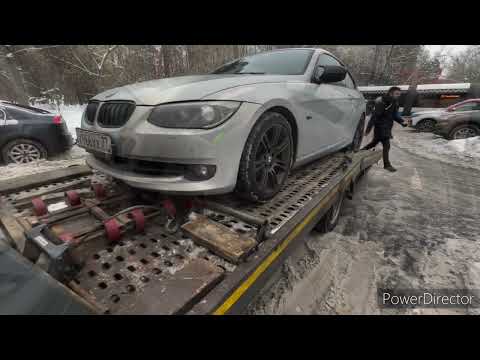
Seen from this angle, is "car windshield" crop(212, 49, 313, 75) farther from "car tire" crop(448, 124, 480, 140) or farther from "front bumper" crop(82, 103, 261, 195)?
"car tire" crop(448, 124, 480, 140)

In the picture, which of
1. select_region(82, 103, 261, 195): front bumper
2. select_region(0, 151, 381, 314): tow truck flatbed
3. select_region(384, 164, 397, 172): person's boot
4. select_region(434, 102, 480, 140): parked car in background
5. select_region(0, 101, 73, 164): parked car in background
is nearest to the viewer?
select_region(0, 151, 381, 314): tow truck flatbed

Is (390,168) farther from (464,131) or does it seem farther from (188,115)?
(464,131)

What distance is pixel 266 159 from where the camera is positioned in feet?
6.09

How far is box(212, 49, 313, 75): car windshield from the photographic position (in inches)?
93.6

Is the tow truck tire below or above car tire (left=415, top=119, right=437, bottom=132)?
above

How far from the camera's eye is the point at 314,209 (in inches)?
75.8

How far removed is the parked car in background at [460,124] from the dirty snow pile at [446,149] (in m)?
0.34

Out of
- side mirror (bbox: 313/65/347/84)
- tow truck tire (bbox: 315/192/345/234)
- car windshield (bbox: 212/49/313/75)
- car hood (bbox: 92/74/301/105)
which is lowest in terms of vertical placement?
tow truck tire (bbox: 315/192/345/234)

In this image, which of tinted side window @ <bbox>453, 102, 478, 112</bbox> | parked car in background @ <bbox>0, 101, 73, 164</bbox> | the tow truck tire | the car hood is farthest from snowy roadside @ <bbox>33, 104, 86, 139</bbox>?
tinted side window @ <bbox>453, 102, 478, 112</bbox>

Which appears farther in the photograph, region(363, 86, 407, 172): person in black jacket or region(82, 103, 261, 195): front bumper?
region(363, 86, 407, 172): person in black jacket

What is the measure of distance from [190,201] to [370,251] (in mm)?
1777

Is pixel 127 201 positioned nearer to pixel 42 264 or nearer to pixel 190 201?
pixel 190 201

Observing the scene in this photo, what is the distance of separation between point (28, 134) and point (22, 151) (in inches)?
12.8

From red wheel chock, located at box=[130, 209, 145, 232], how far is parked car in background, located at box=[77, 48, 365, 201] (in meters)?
0.18
